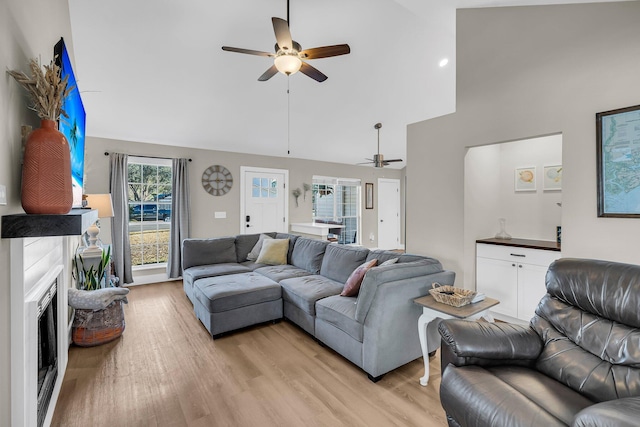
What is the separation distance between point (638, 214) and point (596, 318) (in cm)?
133

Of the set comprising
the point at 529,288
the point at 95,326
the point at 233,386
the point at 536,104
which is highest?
the point at 536,104

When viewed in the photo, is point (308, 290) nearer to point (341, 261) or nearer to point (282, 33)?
point (341, 261)

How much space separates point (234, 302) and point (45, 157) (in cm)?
204

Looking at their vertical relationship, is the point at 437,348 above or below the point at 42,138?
below

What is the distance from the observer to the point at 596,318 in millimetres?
1533

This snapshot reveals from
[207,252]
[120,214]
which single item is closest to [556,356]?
[207,252]

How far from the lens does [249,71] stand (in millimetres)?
3811

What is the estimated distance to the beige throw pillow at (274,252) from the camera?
4.09 metres

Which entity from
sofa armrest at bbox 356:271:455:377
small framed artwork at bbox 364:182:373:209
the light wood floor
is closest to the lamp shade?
the light wood floor

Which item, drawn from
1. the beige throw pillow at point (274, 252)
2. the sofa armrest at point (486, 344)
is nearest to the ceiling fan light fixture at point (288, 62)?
the sofa armrest at point (486, 344)

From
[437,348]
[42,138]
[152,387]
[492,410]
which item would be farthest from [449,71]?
[152,387]

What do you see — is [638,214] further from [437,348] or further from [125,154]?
[125,154]

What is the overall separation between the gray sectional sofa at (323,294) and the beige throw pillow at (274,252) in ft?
0.29

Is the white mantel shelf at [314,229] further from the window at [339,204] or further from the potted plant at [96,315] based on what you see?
the potted plant at [96,315]
